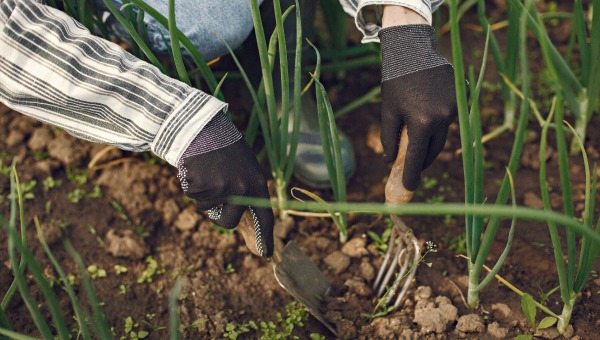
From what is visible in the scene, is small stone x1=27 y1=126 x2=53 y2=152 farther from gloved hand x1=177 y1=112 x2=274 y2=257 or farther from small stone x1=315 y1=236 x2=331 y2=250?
small stone x1=315 y1=236 x2=331 y2=250

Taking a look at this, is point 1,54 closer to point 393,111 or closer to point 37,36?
point 37,36

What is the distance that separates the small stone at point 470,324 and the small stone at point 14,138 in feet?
4.22

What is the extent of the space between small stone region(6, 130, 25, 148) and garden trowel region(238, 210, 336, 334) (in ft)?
2.57

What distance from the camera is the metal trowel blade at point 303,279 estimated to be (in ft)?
4.65

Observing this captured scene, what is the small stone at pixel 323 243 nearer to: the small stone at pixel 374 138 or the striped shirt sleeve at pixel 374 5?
the small stone at pixel 374 138

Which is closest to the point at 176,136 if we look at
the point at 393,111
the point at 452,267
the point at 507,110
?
the point at 393,111

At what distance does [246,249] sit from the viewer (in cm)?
163

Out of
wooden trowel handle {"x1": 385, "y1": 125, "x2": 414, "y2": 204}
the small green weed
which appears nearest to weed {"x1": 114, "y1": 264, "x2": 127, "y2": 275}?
the small green weed

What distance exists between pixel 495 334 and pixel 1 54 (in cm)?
117

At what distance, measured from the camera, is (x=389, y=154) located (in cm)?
140

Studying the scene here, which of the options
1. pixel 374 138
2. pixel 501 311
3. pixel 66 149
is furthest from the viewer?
pixel 374 138

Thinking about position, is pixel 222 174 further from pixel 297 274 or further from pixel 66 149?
pixel 66 149

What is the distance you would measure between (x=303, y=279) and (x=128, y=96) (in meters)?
0.57

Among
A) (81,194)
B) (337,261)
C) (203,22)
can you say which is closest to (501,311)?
(337,261)
